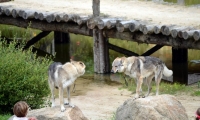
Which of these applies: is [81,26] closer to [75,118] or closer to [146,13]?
[146,13]

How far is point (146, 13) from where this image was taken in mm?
17078

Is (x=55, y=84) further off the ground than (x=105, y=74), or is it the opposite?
(x=55, y=84)

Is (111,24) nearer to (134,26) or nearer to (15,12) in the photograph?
(134,26)

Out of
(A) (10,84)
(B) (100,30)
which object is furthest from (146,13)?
(A) (10,84)

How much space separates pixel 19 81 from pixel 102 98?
3110 mm

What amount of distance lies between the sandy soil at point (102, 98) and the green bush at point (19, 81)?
1120 mm

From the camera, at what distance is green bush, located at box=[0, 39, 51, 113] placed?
10.2 meters

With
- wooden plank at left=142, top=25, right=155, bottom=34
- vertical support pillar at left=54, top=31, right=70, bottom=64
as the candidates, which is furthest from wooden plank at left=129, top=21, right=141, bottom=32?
vertical support pillar at left=54, top=31, right=70, bottom=64

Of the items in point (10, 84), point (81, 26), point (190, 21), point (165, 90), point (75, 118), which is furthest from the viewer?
point (81, 26)

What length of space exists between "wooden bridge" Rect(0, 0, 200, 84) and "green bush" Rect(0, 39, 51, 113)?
307 cm

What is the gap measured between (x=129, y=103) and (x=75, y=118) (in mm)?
868

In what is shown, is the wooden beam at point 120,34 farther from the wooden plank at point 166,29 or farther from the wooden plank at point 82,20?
the wooden plank at point 82,20

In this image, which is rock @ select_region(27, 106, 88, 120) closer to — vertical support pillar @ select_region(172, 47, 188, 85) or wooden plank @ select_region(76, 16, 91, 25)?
wooden plank @ select_region(76, 16, 91, 25)

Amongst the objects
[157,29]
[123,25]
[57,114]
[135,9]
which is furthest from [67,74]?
[135,9]
